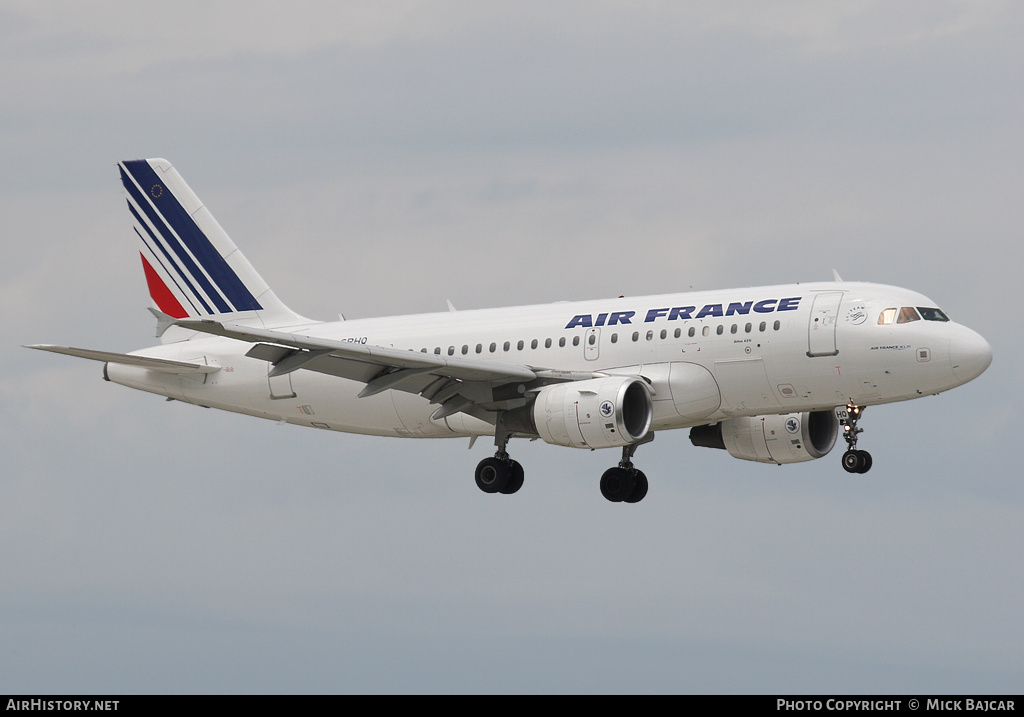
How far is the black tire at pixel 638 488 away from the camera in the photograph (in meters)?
50.7

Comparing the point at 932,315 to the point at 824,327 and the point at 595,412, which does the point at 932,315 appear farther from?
the point at 595,412

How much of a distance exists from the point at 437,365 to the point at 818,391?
409 inches

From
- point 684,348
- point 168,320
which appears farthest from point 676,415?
→ point 168,320

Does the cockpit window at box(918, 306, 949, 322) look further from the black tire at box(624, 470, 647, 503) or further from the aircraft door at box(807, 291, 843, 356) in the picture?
the black tire at box(624, 470, 647, 503)

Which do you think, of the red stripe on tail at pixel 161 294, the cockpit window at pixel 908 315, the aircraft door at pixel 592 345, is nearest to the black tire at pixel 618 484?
the aircraft door at pixel 592 345

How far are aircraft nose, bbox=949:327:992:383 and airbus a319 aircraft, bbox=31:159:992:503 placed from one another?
47 millimetres

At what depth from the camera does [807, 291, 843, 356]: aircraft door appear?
142ft

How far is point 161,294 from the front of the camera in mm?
55844

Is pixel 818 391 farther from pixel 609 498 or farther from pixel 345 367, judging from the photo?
pixel 345 367

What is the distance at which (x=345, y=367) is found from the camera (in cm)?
4622

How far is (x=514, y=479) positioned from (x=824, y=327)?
413 inches

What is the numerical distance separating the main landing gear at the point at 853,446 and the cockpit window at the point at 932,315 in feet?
10.00

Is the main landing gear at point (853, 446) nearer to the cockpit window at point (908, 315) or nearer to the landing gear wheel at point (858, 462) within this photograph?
the landing gear wheel at point (858, 462)

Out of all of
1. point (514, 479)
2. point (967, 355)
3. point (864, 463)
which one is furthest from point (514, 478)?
point (967, 355)
